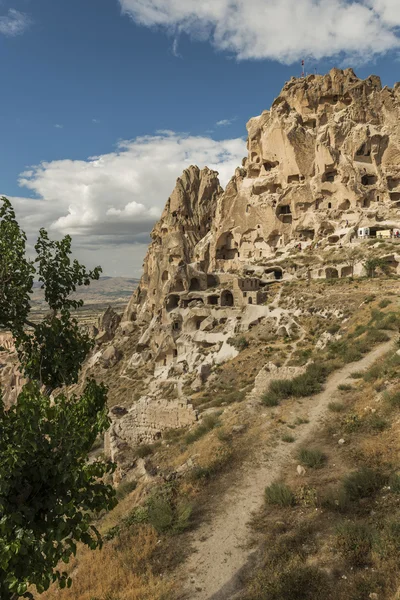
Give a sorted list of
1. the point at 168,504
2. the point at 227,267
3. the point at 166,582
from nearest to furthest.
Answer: the point at 166,582 → the point at 168,504 → the point at 227,267

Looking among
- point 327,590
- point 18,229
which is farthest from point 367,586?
point 18,229

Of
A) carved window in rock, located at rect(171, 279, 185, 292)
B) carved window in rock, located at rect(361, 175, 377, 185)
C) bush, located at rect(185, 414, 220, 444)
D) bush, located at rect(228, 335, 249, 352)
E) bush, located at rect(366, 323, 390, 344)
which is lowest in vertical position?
bush, located at rect(185, 414, 220, 444)

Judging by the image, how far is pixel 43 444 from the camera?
3988 mm

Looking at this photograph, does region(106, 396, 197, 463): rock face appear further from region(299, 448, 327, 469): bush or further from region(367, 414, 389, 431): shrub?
region(367, 414, 389, 431): shrub

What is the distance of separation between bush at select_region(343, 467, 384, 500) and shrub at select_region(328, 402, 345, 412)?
3985 millimetres

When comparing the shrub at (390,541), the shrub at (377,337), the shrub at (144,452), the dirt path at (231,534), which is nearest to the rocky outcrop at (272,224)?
the shrub at (377,337)

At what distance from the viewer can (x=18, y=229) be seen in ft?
17.3

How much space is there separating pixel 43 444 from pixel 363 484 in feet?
18.7

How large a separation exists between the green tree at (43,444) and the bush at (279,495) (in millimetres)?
3781

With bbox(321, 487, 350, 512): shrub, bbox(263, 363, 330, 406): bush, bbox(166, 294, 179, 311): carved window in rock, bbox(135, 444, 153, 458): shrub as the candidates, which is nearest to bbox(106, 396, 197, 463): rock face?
bbox(135, 444, 153, 458): shrub

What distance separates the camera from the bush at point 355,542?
16.7 ft

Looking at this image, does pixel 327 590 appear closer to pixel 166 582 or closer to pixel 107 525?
pixel 166 582

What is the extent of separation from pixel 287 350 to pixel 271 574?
751 inches

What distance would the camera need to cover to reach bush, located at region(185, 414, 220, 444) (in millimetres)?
12172
